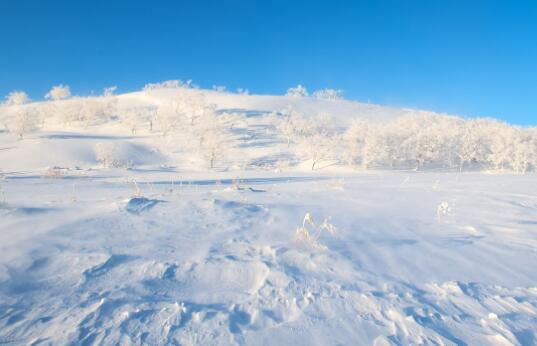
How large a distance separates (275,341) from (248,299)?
0.41 m

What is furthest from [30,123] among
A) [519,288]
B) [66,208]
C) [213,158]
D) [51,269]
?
[519,288]

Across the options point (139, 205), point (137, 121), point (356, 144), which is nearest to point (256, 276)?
point (139, 205)

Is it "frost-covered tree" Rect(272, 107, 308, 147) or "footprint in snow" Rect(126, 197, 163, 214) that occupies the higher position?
"frost-covered tree" Rect(272, 107, 308, 147)

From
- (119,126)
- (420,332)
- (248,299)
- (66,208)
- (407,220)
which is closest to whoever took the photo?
(420,332)

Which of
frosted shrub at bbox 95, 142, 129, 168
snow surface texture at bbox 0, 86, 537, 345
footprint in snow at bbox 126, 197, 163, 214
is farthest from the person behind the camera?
frosted shrub at bbox 95, 142, 129, 168

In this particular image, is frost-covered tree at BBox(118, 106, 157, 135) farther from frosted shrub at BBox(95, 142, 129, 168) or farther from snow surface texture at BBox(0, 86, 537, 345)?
snow surface texture at BBox(0, 86, 537, 345)

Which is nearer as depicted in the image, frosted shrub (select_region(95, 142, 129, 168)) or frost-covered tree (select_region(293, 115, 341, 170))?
frosted shrub (select_region(95, 142, 129, 168))

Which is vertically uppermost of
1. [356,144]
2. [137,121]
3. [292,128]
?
[137,121]

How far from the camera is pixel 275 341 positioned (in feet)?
5.58

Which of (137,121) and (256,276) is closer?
(256,276)

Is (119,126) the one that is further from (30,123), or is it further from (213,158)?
(213,158)

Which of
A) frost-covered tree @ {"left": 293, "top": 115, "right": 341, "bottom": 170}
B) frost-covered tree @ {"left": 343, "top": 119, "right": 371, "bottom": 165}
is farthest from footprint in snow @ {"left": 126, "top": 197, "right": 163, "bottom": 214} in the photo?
frost-covered tree @ {"left": 343, "top": 119, "right": 371, "bottom": 165}

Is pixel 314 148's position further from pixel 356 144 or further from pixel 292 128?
pixel 292 128

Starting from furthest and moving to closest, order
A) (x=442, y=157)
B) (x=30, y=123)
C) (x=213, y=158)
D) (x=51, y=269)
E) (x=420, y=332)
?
(x=442, y=157) < (x=30, y=123) < (x=213, y=158) < (x=51, y=269) < (x=420, y=332)
